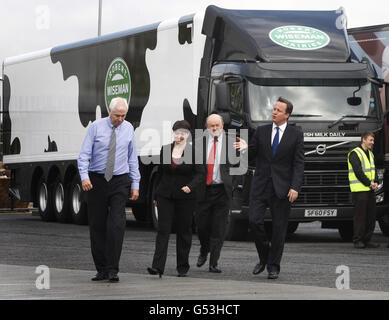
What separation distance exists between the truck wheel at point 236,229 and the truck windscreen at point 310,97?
1928 millimetres

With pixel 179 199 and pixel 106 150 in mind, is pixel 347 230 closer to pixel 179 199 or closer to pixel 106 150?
pixel 179 199

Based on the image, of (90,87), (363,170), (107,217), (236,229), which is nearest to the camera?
(107,217)

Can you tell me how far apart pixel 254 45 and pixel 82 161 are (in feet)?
25.0

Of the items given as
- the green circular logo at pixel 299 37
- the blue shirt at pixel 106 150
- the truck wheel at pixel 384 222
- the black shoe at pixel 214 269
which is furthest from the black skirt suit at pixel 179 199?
the truck wheel at pixel 384 222

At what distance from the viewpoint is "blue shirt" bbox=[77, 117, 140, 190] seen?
1179 cm

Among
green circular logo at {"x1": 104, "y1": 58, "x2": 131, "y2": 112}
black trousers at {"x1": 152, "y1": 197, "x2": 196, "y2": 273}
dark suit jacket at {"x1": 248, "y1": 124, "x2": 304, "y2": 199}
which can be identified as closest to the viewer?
dark suit jacket at {"x1": 248, "y1": 124, "x2": 304, "y2": 199}

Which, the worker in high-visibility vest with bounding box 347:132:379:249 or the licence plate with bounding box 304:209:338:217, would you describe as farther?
the licence plate with bounding box 304:209:338:217

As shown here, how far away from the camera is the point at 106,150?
11.8 metres

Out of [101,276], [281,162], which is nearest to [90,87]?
[281,162]

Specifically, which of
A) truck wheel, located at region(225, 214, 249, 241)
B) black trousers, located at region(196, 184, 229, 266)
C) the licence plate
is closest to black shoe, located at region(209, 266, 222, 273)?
black trousers, located at region(196, 184, 229, 266)

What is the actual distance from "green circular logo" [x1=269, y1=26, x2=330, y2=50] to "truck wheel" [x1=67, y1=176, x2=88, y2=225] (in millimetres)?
6896

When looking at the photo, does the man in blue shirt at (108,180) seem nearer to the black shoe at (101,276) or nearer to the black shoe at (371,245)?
the black shoe at (101,276)

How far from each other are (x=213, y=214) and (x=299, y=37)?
625 centimetres

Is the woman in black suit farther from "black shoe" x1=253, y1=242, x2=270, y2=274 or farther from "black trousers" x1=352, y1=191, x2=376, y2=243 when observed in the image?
"black trousers" x1=352, y1=191, x2=376, y2=243
